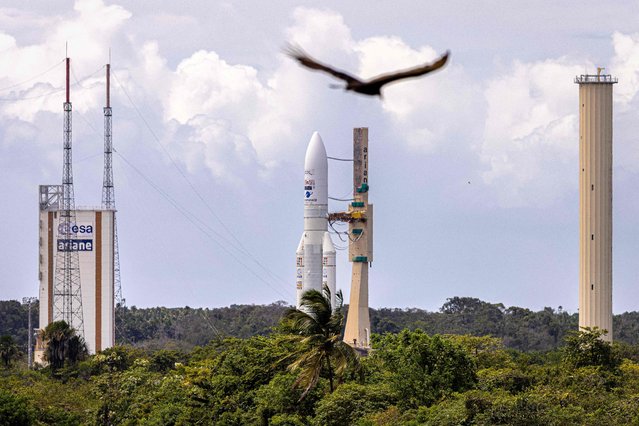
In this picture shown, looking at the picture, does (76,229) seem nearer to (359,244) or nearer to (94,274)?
(94,274)

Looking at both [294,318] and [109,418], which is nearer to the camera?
[294,318]

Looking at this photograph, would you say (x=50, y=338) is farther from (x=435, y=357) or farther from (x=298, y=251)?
(x=435, y=357)

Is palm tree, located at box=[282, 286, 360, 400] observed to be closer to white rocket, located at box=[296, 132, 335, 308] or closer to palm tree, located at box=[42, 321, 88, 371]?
palm tree, located at box=[42, 321, 88, 371]

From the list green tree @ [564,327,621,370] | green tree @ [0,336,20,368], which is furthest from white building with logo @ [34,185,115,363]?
green tree @ [564,327,621,370]

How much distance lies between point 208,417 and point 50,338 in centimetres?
6379

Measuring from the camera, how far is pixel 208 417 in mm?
70250

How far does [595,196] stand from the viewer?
129 meters

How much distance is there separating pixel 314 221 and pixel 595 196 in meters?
26.5

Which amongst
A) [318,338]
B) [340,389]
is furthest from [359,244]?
[318,338]

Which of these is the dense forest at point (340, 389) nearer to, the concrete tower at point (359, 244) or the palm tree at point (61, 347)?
the palm tree at point (61, 347)

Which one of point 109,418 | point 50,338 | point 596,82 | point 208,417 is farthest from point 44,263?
point 208,417

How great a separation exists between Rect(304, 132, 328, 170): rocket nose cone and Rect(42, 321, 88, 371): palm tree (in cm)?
2711

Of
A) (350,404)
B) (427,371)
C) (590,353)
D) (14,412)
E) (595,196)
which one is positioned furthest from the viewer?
(595,196)

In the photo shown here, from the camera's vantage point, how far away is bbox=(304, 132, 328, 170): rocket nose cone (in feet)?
450
